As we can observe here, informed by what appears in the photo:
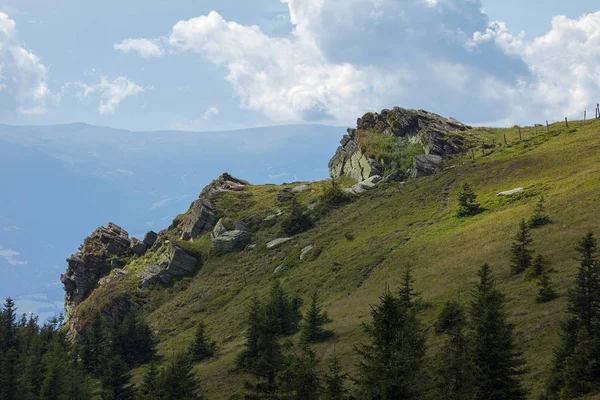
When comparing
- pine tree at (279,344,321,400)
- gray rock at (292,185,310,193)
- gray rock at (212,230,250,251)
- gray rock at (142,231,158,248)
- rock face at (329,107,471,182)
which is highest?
rock face at (329,107,471,182)

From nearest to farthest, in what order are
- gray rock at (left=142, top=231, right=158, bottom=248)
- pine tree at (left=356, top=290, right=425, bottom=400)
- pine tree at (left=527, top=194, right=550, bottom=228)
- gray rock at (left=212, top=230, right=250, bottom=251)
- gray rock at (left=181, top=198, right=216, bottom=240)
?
pine tree at (left=356, top=290, right=425, bottom=400), pine tree at (left=527, top=194, right=550, bottom=228), gray rock at (left=212, top=230, right=250, bottom=251), gray rock at (left=181, top=198, right=216, bottom=240), gray rock at (left=142, top=231, right=158, bottom=248)

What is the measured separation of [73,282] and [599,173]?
122m

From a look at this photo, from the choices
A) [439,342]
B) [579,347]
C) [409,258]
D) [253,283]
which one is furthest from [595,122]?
[579,347]

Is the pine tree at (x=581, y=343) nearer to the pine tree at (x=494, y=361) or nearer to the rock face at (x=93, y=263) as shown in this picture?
the pine tree at (x=494, y=361)

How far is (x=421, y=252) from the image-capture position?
2425 inches

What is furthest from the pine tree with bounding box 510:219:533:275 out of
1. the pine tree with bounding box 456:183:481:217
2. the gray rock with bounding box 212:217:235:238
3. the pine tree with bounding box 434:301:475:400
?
the gray rock with bounding box 212:217:235:238

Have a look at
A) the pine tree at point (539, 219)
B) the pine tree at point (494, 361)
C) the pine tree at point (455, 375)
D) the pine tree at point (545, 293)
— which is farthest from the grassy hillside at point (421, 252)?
the pine tree at point (455, 375)

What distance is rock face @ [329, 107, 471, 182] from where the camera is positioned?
373 feet

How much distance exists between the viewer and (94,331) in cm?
7081

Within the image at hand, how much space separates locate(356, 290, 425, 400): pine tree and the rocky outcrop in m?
85.3

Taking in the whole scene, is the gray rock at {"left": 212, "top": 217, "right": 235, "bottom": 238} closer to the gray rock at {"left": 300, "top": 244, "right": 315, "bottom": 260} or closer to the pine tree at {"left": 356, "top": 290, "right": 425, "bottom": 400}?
the gray rock at {"left": 300, "top": 244, "right": 315, "bottom": 260}

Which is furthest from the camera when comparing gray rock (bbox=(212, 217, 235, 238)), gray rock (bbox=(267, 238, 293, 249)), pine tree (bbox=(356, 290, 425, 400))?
gray rock (bbox=(212, 217, 235, 238))

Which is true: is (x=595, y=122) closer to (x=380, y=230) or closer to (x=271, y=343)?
(x=380, y=230)

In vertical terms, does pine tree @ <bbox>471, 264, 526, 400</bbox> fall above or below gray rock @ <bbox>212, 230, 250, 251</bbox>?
below
